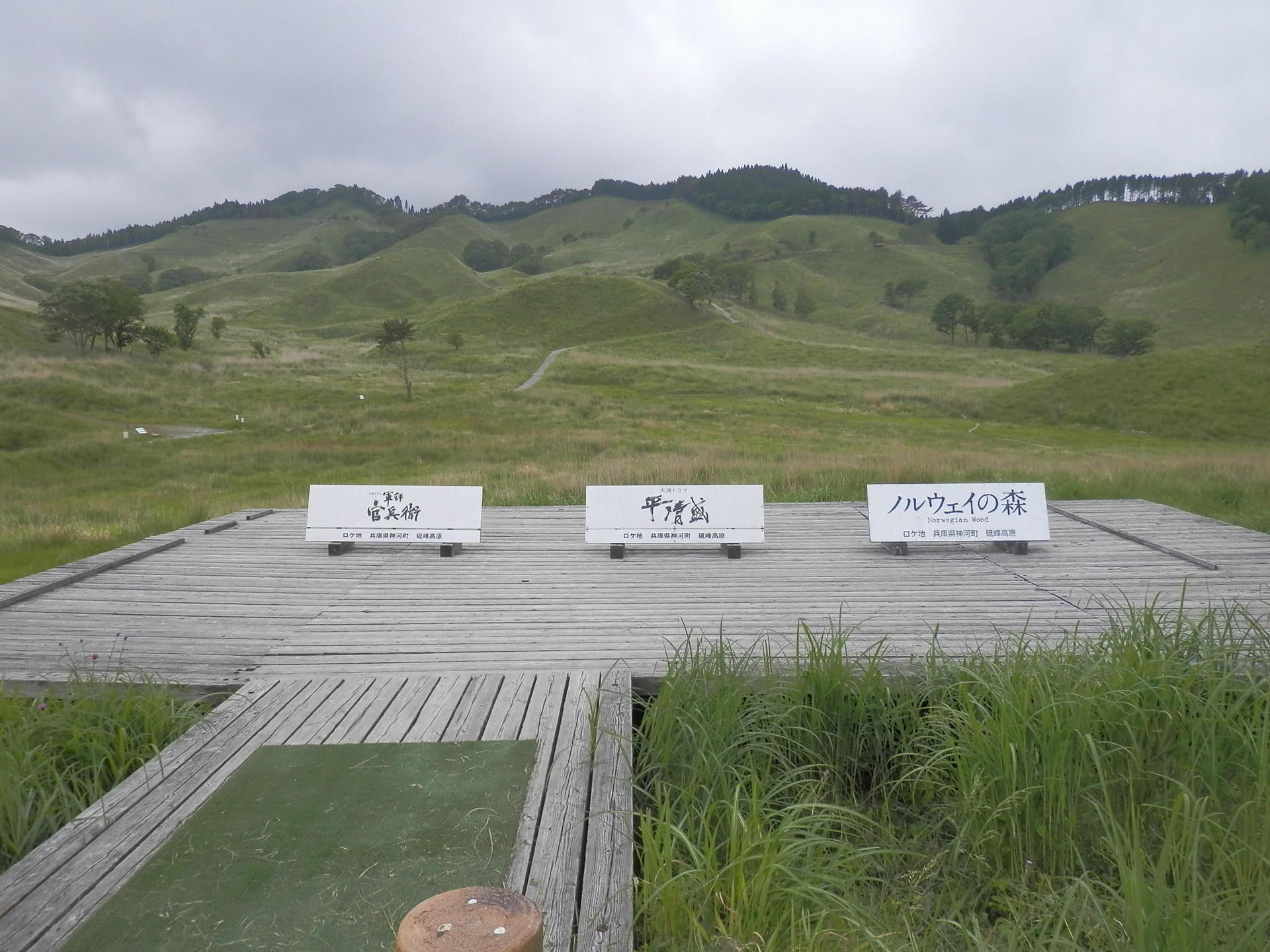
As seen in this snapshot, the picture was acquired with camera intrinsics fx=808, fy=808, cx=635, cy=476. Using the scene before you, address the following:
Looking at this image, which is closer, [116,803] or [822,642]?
[116,803]

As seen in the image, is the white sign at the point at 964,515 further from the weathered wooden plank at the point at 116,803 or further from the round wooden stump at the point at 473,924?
the round wooden stump at the point at 473,924

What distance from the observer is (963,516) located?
7.66m

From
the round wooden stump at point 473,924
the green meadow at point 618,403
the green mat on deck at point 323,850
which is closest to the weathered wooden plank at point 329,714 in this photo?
the green mat on deck at point 323,850

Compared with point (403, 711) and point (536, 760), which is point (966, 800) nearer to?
point (536, 760)

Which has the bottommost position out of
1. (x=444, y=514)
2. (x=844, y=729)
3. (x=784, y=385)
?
(x=844, y=729)

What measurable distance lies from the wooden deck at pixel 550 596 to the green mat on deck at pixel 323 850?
4.09 ft

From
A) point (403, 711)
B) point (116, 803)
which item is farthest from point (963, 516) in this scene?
point (116, 803)

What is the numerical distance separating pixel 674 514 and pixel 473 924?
6440 mm

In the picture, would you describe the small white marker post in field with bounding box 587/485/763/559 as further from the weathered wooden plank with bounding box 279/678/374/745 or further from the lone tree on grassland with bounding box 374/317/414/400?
the lone tree on grassland with bounding box 374/317/414/400

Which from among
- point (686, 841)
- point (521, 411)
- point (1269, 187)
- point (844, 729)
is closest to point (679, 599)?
point (844, 729)

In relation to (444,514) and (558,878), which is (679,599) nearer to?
(444,514)

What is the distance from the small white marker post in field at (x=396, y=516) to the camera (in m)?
7.96

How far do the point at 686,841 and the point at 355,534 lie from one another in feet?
20.0

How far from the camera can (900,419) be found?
3125 centimetres
